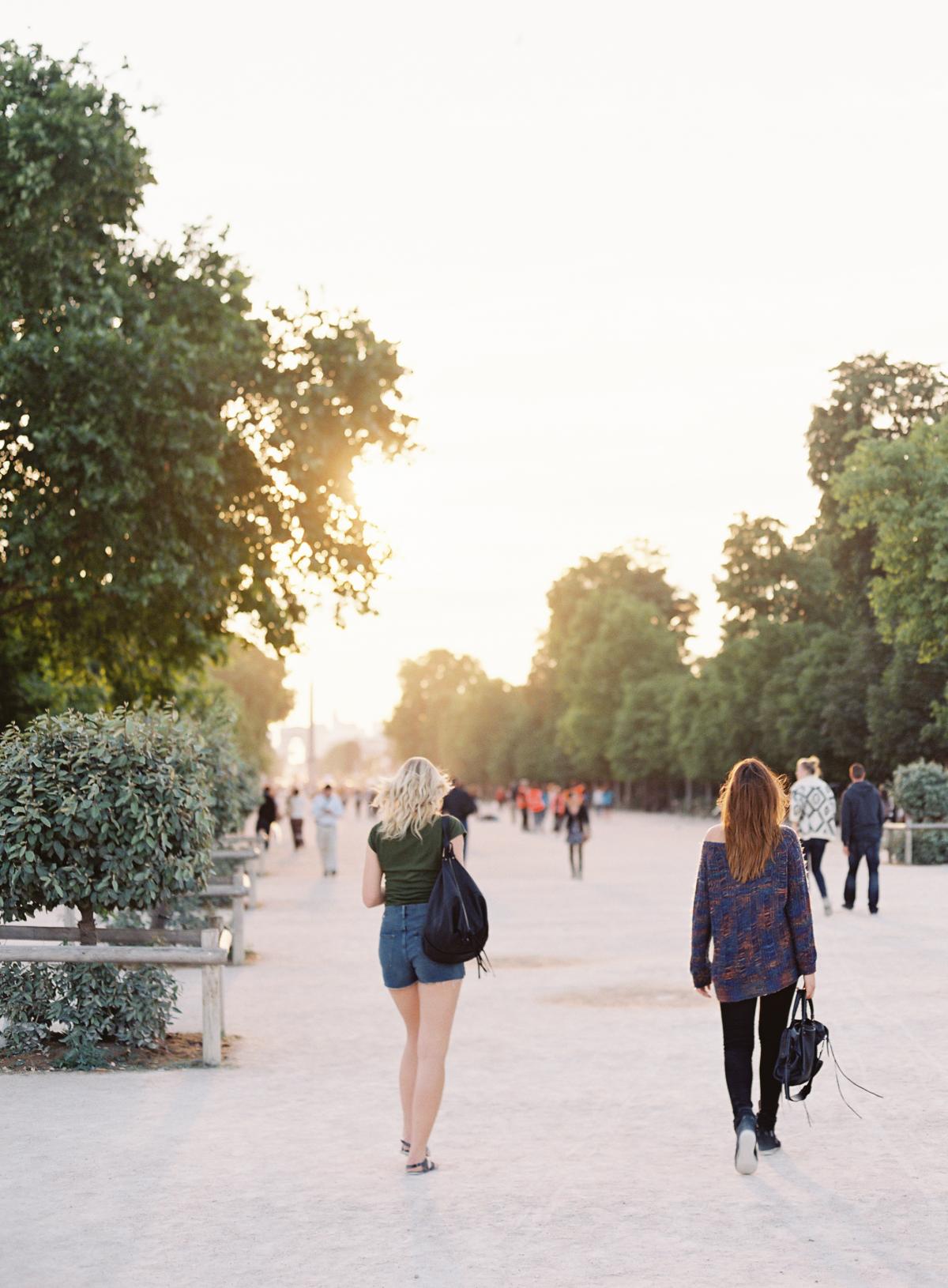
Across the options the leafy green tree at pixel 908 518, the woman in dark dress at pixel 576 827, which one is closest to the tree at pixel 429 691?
the leafy green tree at pixel 908 518

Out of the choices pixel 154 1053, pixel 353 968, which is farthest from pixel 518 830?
pixel 154 1053

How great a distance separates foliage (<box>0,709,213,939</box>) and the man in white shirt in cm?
2592

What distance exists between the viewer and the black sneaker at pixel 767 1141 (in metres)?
8.34

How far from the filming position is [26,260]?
1017 inches

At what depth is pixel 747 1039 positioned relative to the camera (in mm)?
8102

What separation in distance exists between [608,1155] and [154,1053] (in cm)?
412

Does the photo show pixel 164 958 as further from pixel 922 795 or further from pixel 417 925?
pixel 922 795

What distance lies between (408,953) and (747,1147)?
1.65 metres

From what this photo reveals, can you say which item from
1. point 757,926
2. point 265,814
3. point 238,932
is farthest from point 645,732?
point 757,926

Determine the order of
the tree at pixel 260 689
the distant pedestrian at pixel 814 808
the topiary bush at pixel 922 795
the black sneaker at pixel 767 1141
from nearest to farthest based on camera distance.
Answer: the black sneaker at pixel 767 1141
the distant pedestrian at pixel 814 808
the topiary bush at pixel 922 795
the tree at pixel 260 689

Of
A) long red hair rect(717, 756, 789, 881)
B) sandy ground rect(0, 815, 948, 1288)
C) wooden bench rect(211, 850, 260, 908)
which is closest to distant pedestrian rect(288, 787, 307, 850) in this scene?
wooden bench rect(211, 850, 260, 908)

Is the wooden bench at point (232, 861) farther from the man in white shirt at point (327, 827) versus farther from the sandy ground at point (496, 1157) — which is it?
the man in white shirt at point (327, 827)

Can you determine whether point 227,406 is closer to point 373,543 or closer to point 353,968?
point 373,543

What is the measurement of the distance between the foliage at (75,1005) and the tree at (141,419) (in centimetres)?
1411
